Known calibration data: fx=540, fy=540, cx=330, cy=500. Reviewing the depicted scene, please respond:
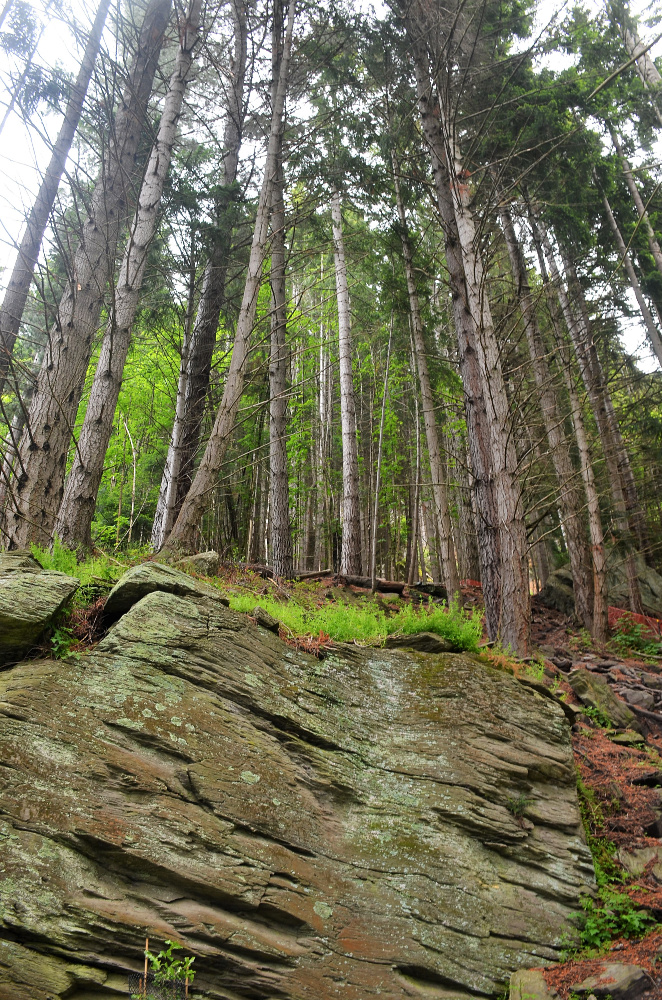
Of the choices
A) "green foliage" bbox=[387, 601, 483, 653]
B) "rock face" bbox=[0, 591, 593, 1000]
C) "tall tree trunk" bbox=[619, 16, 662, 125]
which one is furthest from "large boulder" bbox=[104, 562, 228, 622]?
"tall tree trunk" bbox=[619, 16, 662, 125]

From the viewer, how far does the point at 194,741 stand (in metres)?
3.55

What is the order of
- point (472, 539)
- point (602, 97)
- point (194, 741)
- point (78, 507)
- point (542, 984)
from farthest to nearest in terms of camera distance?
1. point (472, 539)
2. point (602, 97)
3. point (78, 507)
4. point (194, 741)
5. point (542, 984)

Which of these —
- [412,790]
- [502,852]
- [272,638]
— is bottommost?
[502,852]

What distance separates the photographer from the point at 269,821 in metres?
3.50

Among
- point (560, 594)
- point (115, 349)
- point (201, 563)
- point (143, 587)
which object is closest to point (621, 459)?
point (560, 594)

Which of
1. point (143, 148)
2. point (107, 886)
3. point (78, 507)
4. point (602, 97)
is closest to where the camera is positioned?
point (107, 886)

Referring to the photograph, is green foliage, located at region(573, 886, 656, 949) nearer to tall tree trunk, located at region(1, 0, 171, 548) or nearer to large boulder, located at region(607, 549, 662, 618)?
tall tree trunk, located at region(1, 0, 171, 548)

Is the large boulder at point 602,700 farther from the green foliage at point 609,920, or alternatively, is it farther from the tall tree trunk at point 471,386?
the green foliage at point 609,920

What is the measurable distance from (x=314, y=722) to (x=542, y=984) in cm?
212

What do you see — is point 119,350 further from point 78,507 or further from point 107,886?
point 107,886

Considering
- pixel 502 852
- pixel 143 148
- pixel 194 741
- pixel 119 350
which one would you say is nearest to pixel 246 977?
pixel 194 741

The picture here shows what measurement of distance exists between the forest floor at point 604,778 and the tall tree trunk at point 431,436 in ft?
8.35

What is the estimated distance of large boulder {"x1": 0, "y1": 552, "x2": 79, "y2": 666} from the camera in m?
3.53

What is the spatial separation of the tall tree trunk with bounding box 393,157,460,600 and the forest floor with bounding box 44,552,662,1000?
100 inches
